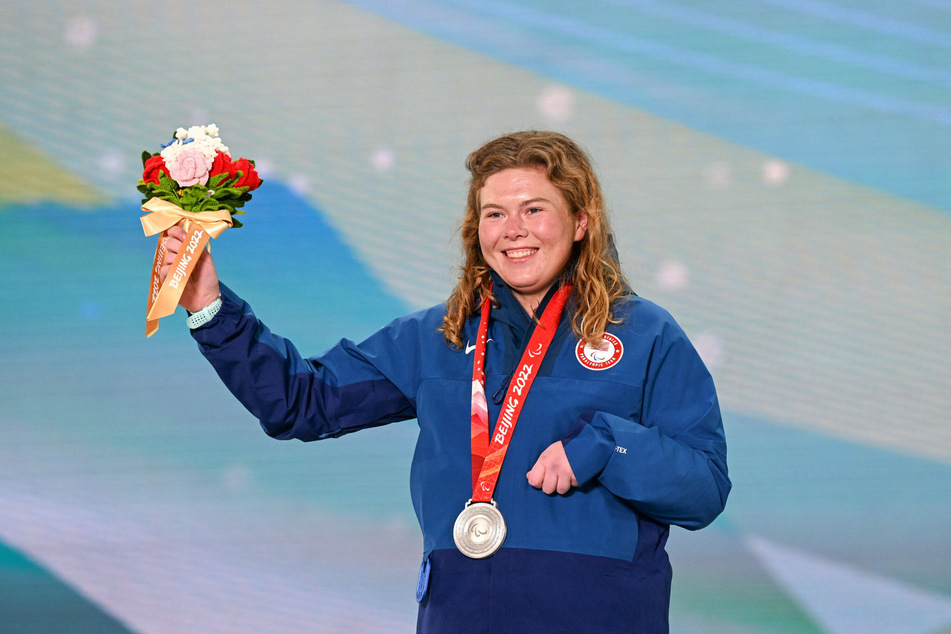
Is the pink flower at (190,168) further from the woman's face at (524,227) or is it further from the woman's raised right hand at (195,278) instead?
the woman's face at (524,227)

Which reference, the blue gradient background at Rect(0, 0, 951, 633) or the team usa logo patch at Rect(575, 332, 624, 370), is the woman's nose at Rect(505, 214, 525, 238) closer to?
the team usa logo patch at Rect(575, 332, 624, 370)

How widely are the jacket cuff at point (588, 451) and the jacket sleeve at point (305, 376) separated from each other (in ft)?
1.42

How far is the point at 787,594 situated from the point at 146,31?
321 centimetres

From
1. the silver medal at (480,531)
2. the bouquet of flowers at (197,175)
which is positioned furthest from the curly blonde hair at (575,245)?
the bouquet of flowers at (197,175)

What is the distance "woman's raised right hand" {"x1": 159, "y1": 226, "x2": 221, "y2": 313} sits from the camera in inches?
75.5

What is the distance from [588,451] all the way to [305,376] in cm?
58

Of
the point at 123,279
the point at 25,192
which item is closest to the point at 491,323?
the point at 123,279

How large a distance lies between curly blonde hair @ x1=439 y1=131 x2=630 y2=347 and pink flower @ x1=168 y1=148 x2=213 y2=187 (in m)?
0.51

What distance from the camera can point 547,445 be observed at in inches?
74.5

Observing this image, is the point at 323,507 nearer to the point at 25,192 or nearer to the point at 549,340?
the point at 25,192

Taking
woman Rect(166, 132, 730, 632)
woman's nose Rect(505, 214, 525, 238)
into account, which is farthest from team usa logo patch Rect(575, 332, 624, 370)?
woman's nose Rect(505, 214, 525, 238)

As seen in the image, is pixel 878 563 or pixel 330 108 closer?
pixel 878 563

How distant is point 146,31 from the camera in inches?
170

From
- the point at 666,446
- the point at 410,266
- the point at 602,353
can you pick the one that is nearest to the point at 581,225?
the point at 602,353
